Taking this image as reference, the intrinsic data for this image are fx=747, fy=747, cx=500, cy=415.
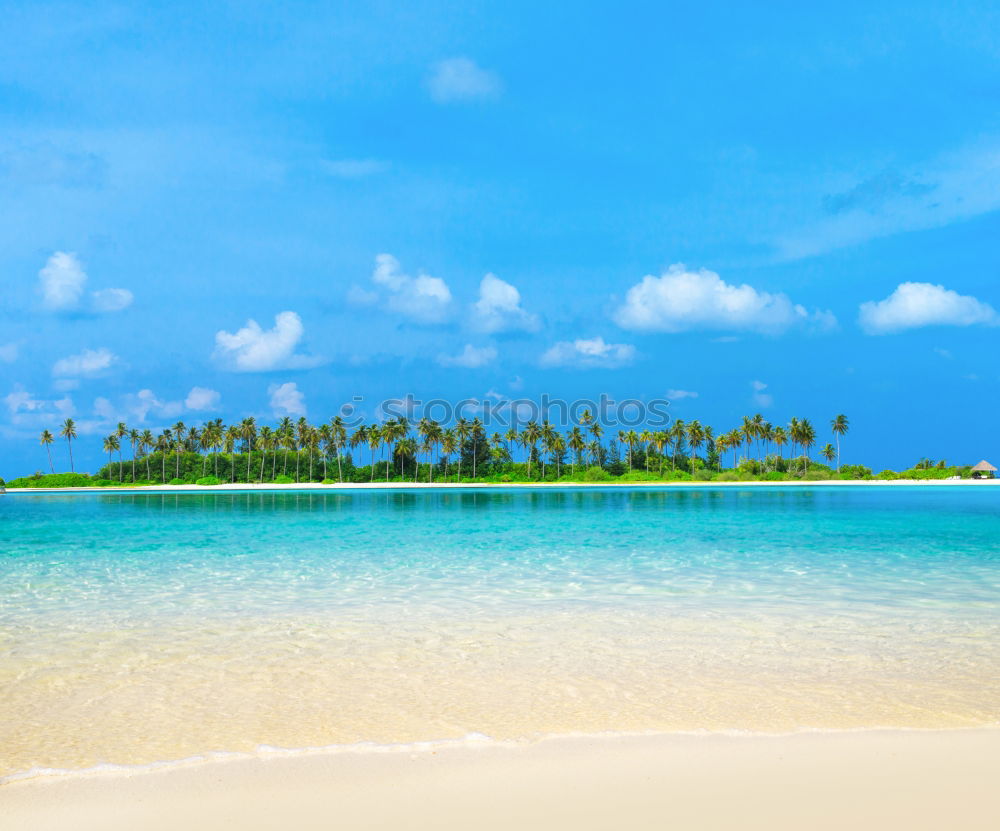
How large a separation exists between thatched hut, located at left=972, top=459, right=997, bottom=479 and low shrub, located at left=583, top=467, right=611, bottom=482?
184ft

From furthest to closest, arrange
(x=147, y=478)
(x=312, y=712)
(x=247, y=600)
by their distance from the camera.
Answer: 1. (x=147, y=478)
2. (x=247, y=600)
3. (x=312, y=712)

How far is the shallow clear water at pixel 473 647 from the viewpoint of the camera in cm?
627

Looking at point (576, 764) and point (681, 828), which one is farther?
point (576, 764)

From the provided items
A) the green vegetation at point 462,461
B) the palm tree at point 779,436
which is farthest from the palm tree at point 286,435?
the palm tree at point 779,436

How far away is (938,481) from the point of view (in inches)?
4395

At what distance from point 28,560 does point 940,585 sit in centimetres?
2134

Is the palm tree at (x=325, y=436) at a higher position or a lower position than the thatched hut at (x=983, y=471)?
higher

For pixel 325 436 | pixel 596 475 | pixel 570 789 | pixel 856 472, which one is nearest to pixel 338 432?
pixel 325 436

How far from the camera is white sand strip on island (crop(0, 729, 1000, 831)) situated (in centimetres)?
430

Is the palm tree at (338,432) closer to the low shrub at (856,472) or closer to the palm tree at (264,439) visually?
the palm tree at (264,439)

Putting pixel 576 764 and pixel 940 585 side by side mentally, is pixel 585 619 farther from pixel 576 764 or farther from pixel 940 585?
pixel 940 585

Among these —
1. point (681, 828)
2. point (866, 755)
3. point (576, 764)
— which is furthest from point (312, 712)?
point (866, 755)

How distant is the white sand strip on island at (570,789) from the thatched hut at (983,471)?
13031cm

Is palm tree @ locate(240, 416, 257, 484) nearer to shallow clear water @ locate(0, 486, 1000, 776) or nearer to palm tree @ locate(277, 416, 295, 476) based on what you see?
palm tree @ locate(277, 416, 295, 476)
